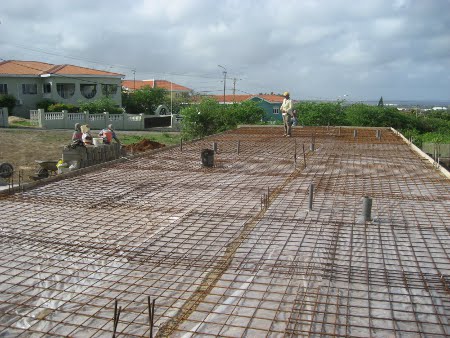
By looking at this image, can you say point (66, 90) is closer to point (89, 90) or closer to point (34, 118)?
point (89, 90)

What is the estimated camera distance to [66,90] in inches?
1211

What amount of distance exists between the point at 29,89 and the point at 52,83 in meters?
1.56

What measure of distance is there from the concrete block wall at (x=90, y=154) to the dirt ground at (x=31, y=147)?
3041 millimetres

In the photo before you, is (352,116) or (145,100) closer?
(352,116)

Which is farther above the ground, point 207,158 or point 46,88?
point 46,88

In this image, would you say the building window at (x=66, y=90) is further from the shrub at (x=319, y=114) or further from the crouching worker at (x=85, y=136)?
the crouching worker at (x=85, y=136)

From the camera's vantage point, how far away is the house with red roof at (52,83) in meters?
28.3

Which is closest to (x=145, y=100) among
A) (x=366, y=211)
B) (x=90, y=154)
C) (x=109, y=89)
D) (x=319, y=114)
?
(x=109, y=89)

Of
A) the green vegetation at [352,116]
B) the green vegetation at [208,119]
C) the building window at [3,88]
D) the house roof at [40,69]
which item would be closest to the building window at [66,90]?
the house roof at [40,69]

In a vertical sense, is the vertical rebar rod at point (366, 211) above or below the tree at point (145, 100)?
below

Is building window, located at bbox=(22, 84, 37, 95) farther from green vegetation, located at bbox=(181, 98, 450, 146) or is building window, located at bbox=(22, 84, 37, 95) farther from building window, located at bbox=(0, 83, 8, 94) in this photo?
green vegetation, located at bbox=(181, 98, 450, 146)

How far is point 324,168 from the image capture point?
296 inches

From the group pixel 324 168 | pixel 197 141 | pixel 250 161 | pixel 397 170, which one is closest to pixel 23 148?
pixel 197 141

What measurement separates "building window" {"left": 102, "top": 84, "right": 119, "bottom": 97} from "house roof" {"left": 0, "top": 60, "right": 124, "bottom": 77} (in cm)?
A: 91
